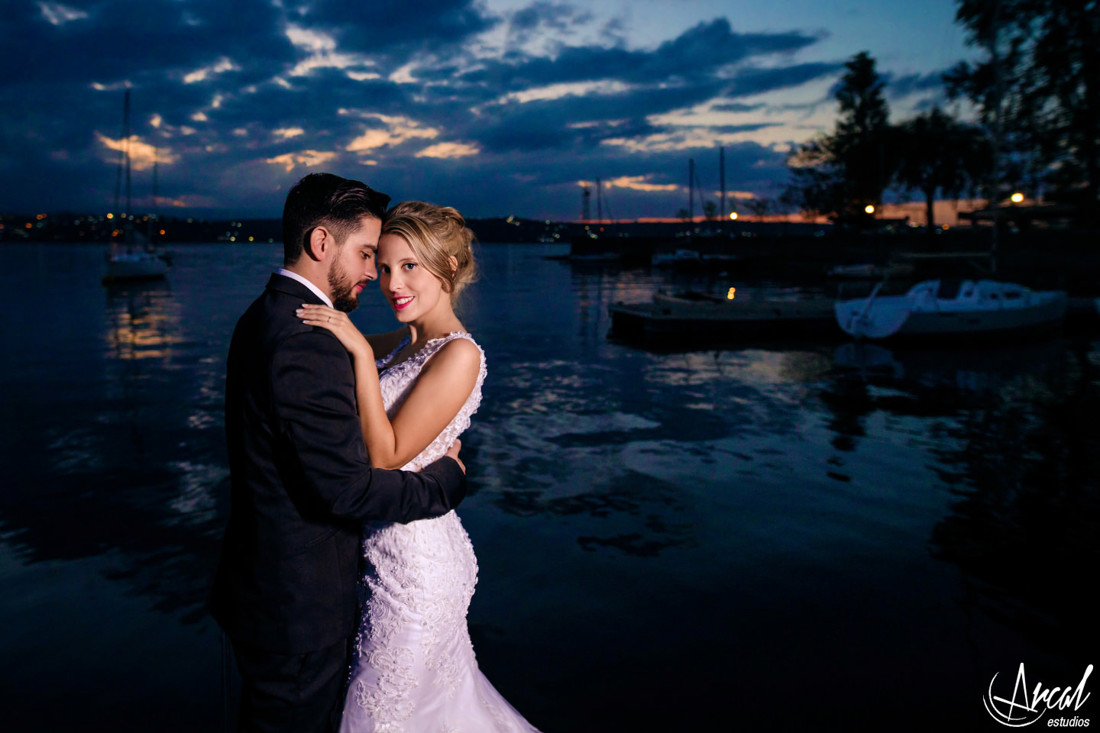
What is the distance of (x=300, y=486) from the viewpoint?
2.20m

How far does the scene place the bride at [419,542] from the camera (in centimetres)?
249

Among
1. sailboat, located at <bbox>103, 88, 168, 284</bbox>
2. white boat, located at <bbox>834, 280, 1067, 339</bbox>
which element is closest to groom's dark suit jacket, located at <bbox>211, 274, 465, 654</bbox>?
white boat, located at <bbox>834, 280, 1067, 339</bbox>

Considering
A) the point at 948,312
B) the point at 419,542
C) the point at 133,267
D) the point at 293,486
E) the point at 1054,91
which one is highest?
the point at 1054,91

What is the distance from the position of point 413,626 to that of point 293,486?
73 cm

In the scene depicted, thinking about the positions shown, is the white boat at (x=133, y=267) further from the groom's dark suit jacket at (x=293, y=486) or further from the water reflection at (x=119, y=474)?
the groom's dark suit jacket at (x=293, y=486)

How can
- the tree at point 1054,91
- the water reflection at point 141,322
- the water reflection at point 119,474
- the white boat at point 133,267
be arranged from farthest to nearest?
1. the white boat at point 133,267
2. the tree at point 1054,91
3. the water reflection at point 141,322
4. the water reflection at point 119,474

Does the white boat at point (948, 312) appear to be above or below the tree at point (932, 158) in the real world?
below

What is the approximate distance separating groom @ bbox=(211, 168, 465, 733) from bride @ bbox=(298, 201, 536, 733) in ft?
0.38

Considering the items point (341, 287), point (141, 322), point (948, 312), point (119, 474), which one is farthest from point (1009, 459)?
point (141, 322)

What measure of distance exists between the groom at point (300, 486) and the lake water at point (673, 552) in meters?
0.54

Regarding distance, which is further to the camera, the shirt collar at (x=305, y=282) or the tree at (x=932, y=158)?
the tree at (x=932, y=158)

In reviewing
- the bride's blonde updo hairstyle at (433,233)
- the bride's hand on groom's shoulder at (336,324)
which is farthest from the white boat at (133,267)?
the bride's hand on groom's shoulder at (336,324)

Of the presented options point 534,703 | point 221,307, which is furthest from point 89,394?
point 221,307

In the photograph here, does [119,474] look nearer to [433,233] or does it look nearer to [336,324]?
[433,233]
